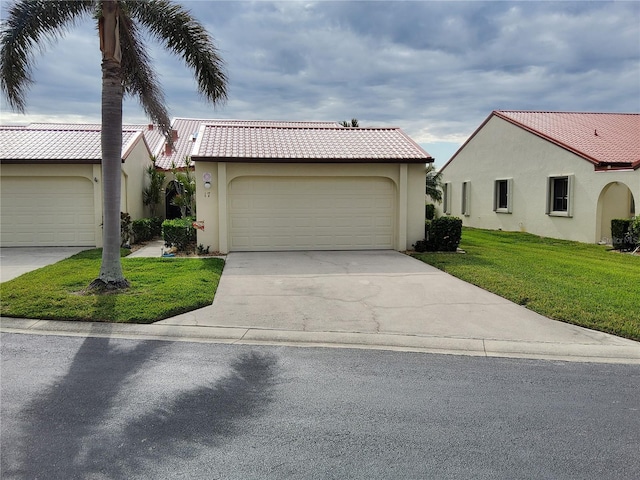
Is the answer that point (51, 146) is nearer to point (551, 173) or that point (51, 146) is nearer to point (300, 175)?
point (300, 175)

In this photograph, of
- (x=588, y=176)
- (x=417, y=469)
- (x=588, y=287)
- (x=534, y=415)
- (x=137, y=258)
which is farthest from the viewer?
(x=588, y=176)

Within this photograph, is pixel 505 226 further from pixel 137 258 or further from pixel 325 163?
pixel 137 258

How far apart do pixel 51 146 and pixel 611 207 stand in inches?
775

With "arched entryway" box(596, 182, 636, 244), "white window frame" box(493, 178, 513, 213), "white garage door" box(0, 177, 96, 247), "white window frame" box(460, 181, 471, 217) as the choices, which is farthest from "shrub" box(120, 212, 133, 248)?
"white window frame" box(460, 181, 471, 217)

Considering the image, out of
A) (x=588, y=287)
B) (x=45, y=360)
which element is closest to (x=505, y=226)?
(x=588, y=287)

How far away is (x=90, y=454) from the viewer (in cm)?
344

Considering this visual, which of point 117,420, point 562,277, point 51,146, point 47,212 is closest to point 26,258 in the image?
point 47,212

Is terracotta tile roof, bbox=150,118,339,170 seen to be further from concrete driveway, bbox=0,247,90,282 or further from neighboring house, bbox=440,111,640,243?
neighboring house, bbox=440,111,640,243

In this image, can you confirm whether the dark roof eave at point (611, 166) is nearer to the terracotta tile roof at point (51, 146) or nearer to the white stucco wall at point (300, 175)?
the white stucco wall at point (300, 175)

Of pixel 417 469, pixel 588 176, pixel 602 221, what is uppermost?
pixel 588 176

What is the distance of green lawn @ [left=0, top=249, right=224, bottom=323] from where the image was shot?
7164mm

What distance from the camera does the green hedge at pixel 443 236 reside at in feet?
47.6

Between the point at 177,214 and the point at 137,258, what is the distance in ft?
31.9

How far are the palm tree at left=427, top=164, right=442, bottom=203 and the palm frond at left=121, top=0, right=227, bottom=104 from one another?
21144 mm
